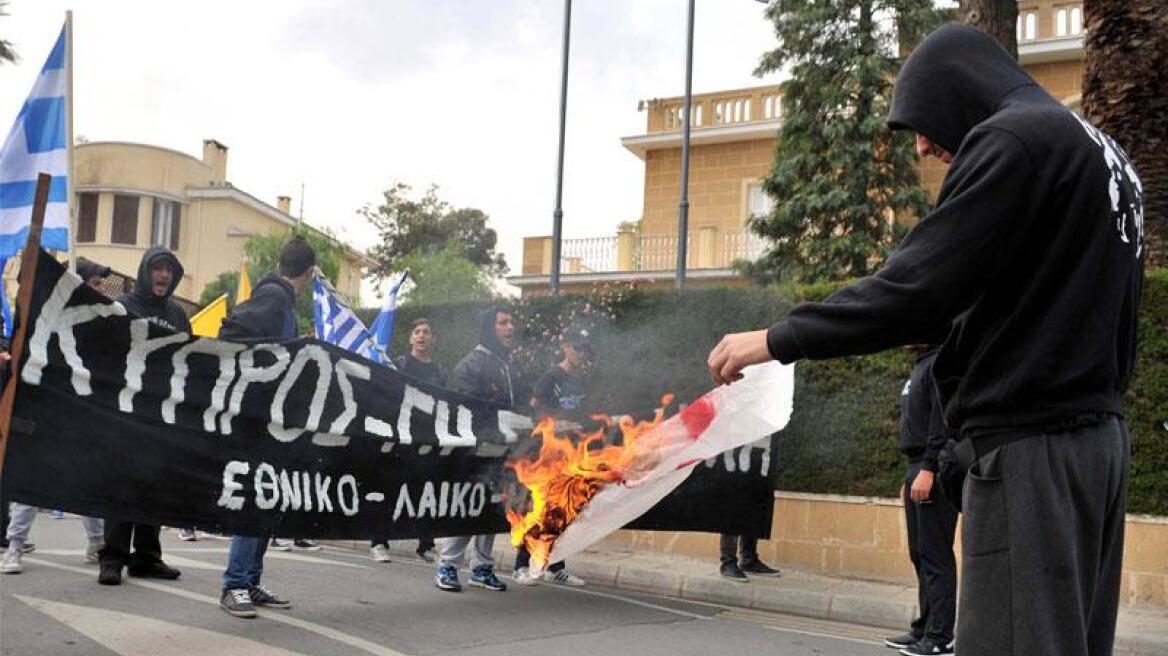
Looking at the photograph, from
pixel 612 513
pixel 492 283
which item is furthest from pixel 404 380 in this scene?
pixel 492 283

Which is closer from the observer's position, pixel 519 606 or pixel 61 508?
pixel 61 508

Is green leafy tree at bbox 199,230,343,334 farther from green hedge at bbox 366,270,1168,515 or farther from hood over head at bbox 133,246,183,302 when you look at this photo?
hood over head at bbox 133,246,183,302

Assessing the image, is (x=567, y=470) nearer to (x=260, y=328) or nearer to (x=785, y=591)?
(x=260, y=328)

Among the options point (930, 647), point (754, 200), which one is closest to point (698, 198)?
point (754, 200)

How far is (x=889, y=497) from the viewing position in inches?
397

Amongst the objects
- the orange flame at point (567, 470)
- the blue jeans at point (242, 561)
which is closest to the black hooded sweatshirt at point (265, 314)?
the blue jeans at point (242, 561)

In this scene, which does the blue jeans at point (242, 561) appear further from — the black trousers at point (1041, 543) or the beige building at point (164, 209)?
the beige building at point (164, 209)

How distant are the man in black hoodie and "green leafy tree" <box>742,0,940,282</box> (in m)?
19.1

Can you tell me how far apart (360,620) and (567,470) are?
1536 millimetres

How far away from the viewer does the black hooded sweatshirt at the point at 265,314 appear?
7.09 metres

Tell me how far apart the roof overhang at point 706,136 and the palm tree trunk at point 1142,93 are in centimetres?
1626

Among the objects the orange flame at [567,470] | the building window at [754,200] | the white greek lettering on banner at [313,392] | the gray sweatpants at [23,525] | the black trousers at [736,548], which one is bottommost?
the black trousers at [736,548]

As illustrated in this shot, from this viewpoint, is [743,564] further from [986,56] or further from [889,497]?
[986,56]

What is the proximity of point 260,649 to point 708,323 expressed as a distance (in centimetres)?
684
